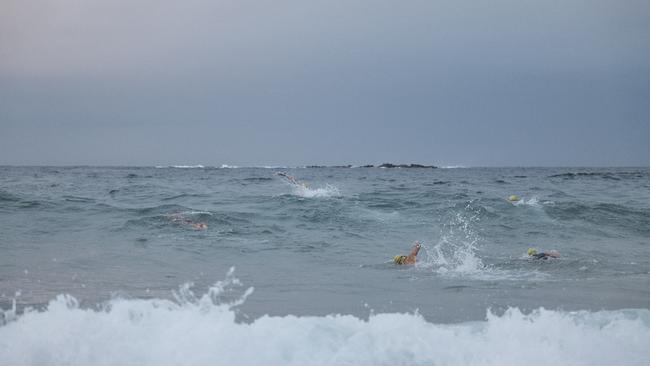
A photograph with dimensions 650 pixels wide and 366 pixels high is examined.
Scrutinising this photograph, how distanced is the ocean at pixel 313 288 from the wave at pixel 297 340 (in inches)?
0.7

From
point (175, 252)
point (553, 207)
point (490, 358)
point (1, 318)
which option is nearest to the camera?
point (490, 358)

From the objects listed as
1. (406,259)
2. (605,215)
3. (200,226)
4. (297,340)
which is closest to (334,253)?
(406,259)

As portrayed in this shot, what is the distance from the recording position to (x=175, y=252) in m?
12.3

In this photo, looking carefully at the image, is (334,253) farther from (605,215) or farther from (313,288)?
(605,215)

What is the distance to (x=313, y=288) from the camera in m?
9.02

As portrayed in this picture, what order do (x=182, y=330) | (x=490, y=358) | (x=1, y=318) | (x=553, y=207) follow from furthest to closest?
(x=553, y=207) < (x=1, y=318) < (x=182, y=330) < (x=490, y=358)

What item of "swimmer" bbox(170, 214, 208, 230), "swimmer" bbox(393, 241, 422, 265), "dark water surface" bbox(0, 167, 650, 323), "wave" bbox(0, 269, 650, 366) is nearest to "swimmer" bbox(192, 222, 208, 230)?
"swimmer" bbox(170, 214, 208, 230)

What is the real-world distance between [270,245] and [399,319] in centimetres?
776

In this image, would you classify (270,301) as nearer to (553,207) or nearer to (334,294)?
(334,294)

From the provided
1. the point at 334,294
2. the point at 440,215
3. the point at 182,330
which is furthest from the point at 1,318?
the point at 440,215

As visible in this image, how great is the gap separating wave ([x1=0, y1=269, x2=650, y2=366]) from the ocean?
0.06ft

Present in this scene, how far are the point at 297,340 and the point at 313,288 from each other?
3.11m

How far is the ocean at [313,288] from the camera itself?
5.83 metres

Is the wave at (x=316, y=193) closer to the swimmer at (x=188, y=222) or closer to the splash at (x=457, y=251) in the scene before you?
the splash at (x=457, y=251)
